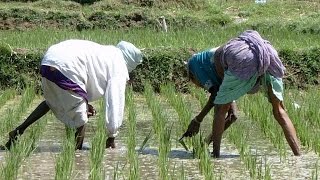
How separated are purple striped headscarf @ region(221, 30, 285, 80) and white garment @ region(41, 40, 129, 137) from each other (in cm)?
67

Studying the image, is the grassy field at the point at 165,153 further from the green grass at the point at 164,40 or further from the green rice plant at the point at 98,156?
the green grass at the point at 164,40

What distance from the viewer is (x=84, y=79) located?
4930 millimetres

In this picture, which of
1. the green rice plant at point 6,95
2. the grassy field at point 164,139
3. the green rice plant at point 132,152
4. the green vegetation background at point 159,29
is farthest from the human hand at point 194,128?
the green vegetation background at point 159,29

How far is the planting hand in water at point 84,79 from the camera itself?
4.87 m

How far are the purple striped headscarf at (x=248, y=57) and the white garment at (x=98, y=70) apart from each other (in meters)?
0.67

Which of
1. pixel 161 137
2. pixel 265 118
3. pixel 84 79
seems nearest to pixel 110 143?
pixel 161 137

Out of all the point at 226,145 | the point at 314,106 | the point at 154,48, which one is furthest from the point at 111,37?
the point at 226,145

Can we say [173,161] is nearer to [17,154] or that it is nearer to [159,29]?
[17,154]

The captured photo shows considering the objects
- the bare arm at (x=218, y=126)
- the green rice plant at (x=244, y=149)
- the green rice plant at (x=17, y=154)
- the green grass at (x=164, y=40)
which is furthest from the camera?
the green grass at (x=164, y=40)

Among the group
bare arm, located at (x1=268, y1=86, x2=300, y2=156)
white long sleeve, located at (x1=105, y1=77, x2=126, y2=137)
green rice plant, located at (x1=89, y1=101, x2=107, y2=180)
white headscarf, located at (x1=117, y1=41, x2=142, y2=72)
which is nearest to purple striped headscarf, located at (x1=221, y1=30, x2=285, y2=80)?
bare arm, located at (x1=268, y1=86, x2=300, y2=156)

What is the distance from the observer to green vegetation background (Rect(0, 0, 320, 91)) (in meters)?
9.09

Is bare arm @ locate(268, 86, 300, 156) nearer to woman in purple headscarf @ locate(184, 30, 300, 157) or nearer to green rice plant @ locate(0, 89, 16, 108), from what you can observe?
woman in purple headscarf @ locate(184, 30, 300, 157)

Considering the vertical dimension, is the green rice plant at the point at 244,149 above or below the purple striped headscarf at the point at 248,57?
below

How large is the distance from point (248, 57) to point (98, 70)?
3.11 feet
